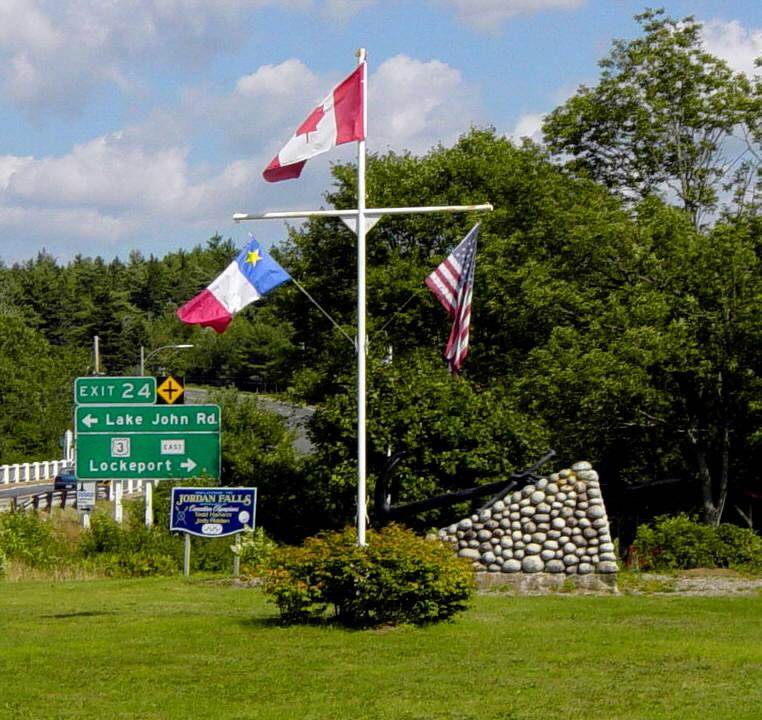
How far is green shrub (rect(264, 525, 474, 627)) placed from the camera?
14.4 m

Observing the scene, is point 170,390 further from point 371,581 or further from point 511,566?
point 371,581

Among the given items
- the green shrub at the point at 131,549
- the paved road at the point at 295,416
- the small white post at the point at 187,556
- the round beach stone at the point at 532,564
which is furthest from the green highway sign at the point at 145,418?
the paved road at the point at 295,416

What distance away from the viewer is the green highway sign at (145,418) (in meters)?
23.1

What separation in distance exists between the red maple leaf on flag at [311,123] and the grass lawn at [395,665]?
5921mm

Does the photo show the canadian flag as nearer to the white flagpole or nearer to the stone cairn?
the white flagpole

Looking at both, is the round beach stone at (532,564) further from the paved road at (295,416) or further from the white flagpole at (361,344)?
the paved road at (295,416)

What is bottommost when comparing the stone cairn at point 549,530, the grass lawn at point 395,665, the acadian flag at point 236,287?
the grass lawn at point 395,665

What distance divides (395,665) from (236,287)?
19.9 feet

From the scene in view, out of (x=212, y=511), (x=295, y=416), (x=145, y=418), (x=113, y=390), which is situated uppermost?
(x=295, y=416)

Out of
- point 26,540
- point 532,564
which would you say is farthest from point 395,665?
point 26,540

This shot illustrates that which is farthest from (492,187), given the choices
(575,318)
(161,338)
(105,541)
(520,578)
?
(161,338)

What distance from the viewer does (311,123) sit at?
15.9 meters

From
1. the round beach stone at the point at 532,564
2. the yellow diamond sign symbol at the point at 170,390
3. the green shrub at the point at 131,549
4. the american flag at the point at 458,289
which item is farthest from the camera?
the green shrub at the point at 131,549

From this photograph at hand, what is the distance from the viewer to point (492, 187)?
4081 cm
